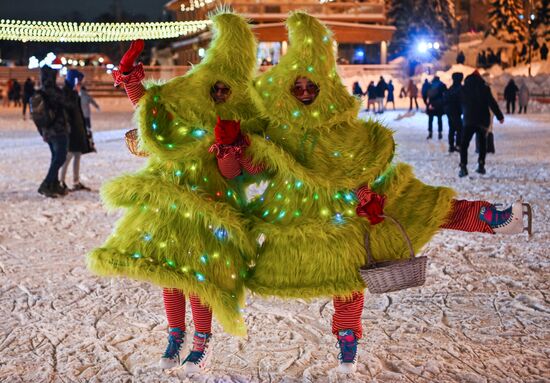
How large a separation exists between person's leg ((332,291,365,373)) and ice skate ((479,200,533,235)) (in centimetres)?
71

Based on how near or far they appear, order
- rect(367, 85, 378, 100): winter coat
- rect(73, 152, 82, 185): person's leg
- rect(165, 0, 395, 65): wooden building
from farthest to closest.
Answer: rect(165, 0, 395, 65): wooden building < rect(367, 85, 378, 100): winter coat < rect(73, 152, 82, 185): person's leg

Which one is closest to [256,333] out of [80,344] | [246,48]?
[80,344]

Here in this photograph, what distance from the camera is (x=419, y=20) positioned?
57219 millimetres

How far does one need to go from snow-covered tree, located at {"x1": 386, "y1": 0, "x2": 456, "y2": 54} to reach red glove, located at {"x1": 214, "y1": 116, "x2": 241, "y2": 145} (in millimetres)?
54345

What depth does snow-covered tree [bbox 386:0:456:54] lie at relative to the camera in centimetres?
5700

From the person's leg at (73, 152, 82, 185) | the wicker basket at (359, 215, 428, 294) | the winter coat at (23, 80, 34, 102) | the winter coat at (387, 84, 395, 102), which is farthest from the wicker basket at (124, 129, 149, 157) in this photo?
the winter coat at (387, 84, 395, 102)

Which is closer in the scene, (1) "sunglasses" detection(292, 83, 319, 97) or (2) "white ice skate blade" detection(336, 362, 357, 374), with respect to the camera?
(1) "sunglasses" detection(292, 83, 319, 97)

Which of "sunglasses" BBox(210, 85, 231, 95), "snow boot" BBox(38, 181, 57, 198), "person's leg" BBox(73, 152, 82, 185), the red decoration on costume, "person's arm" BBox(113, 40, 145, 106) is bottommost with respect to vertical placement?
"snow boot" BBox(38, 181, 57, 198)

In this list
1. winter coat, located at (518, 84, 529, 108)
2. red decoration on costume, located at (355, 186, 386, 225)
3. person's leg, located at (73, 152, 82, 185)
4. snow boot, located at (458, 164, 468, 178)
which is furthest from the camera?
winter coat, located at (518, 84, 529, 108)

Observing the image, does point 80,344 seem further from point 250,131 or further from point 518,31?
point 518,31

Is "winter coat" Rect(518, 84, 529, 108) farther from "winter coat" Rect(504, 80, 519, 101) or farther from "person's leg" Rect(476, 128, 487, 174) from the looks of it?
"person's leg" Rect(476, 128, 487, 174)

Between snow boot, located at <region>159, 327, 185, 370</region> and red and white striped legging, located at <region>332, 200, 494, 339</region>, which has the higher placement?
red and white striped legging, located at <region>332, 200, 494, 339</region>

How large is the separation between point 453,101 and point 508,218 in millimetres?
9746

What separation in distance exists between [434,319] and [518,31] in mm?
51482
